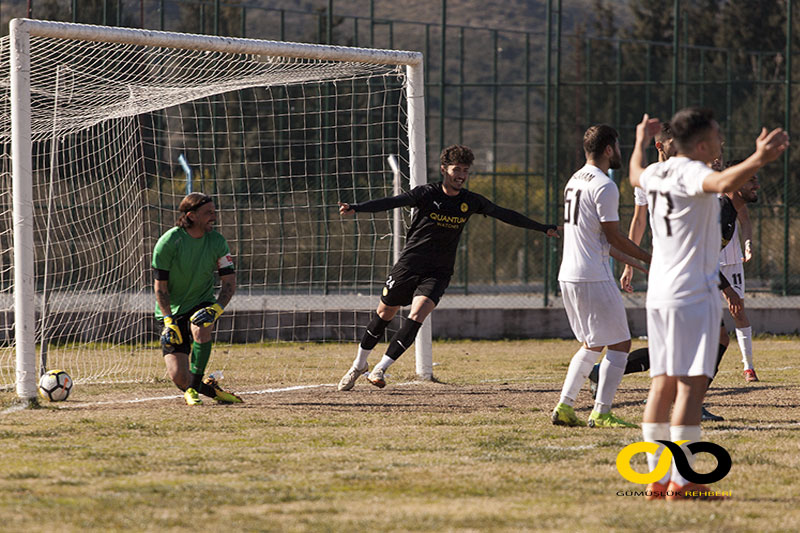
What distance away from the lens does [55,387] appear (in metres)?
8.53

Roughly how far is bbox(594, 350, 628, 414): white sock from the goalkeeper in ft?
9.54

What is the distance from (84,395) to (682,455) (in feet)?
18.8

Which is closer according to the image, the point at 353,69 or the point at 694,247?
the point at 694,247

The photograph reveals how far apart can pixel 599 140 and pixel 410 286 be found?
9.47 ft

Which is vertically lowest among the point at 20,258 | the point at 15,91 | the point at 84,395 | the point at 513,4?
the point at 84,395

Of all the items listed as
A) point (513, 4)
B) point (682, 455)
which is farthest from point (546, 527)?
point (513, 4)

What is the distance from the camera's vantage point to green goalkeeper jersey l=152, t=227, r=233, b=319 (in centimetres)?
852

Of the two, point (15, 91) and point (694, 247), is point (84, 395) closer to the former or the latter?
point (15, 91)

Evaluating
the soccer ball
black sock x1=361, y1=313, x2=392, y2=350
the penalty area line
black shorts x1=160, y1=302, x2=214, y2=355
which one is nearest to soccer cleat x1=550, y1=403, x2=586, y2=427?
black sock x1=361, y1=313, x2=392, y2=350

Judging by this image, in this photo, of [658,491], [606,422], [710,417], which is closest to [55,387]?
[606,422]

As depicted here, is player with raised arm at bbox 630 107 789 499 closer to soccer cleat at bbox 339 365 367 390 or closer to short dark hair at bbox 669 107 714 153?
Answer: short dark hair at bbox 669 107 714 153

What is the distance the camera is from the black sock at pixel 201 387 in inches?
342

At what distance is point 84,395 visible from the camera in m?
9.33

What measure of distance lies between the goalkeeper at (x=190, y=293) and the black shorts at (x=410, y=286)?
146cm
